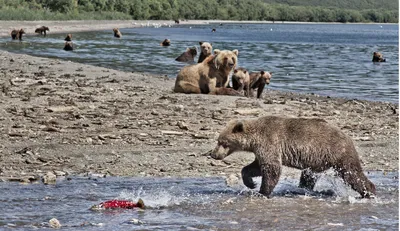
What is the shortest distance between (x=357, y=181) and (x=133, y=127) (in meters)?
4.48

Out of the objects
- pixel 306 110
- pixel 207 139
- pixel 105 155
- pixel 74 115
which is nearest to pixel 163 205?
pixel 105 155

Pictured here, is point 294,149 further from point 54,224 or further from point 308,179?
point 54,224

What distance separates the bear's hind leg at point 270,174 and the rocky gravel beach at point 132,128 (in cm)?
94

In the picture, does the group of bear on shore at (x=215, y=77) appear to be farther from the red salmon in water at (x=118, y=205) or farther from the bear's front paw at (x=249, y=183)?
the red salmon in water at (x=118, y=205)

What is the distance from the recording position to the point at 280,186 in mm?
8992

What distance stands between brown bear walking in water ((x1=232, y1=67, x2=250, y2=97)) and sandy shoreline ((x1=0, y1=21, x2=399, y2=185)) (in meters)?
1.27

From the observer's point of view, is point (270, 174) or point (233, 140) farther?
point (233, 140)

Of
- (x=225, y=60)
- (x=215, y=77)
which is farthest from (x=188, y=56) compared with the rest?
(x=225, y=60)

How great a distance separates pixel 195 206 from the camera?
7.84 metres

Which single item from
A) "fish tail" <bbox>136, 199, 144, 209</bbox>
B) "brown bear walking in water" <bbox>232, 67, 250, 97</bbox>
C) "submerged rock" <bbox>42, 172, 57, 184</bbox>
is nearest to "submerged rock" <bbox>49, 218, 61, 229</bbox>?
"fish tail" <bbox>136, 199, 144, 209</bbox>

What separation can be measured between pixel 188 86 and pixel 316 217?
32.2ft

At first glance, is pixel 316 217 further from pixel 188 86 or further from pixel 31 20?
pixel 31 20

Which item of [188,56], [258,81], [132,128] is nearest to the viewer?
[132,128]

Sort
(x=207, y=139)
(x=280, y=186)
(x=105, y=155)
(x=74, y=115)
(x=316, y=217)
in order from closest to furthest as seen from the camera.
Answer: (x=316, y=217) < (x=280, y=186) < (x=105, y=155) < (x=207, y=139) < (x=74, y=115)
